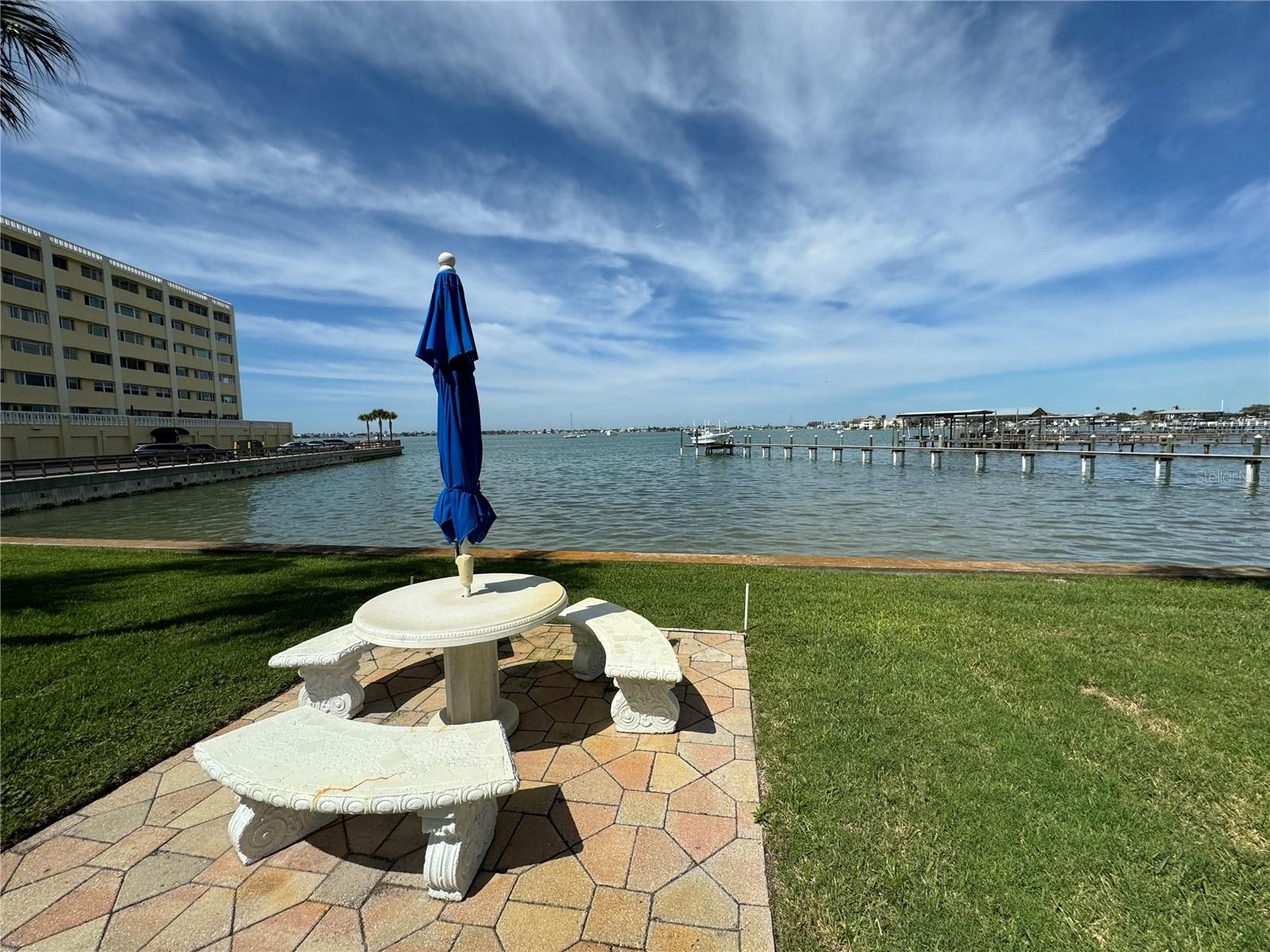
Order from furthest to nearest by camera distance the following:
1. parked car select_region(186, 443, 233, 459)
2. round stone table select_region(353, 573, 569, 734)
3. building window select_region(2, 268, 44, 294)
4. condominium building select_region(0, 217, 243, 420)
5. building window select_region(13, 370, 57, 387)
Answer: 1. condominium building select_region(0, 217, 243, 420)
2. building window select_region(2, 268, 44, 294)
3. building window select_region(13, 370, 57, 387)
4. parked car select_region(186, 443, 233, 459)
5. round stone table select_region(353, 573, 569, 734)

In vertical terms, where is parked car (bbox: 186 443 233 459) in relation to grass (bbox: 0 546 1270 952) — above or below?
above

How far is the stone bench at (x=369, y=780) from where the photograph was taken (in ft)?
6.82

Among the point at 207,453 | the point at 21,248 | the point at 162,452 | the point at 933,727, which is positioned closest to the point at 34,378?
the point at 21,248

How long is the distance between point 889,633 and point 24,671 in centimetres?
761

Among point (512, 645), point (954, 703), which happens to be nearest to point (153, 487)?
point (512, 645)

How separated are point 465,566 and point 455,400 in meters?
1.12

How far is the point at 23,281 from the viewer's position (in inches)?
1303

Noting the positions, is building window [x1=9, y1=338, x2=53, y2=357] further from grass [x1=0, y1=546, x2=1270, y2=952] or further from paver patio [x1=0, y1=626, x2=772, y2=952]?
paver patio [x1=0, y1=626, x2=772, y2=952]

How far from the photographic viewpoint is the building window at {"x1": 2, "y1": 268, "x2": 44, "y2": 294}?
105ft

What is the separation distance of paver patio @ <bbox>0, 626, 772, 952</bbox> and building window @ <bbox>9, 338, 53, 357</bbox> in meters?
47.8

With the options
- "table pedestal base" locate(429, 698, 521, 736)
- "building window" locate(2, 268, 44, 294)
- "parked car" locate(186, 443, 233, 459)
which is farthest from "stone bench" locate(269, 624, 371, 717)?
"building window" locate(2, 268, 44, 294)

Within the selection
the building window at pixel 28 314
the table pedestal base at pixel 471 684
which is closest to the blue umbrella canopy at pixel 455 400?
the table pedestal base at pixel 471 684

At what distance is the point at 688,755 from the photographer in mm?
3203

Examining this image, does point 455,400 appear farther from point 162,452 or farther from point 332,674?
point 162,452
